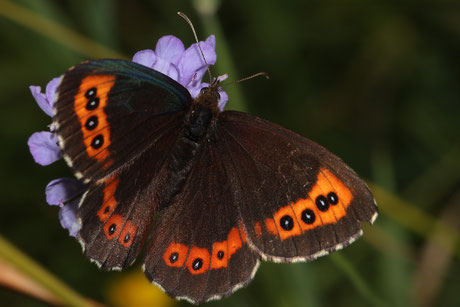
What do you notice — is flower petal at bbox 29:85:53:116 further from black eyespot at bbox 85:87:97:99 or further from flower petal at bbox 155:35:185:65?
flower petal at bbox 155:35:185:65

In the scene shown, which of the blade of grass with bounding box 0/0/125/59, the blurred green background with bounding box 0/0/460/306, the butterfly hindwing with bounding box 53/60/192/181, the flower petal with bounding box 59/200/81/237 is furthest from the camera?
the blurred green background with bounding box 0/0/460/306

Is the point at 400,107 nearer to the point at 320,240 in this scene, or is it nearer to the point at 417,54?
the point at 417,54

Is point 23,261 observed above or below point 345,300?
above

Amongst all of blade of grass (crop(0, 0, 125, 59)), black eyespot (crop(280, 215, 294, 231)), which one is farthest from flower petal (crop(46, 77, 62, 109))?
blade of grass (crop(0, 0, 125, 59))

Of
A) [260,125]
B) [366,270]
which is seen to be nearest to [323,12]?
[366,270]

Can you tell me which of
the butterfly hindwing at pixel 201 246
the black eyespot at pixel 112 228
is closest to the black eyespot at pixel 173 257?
the butterfly hindwing at pixel 201 246

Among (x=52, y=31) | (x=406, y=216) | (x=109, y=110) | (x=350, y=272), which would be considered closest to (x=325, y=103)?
(x=406, y=216)
